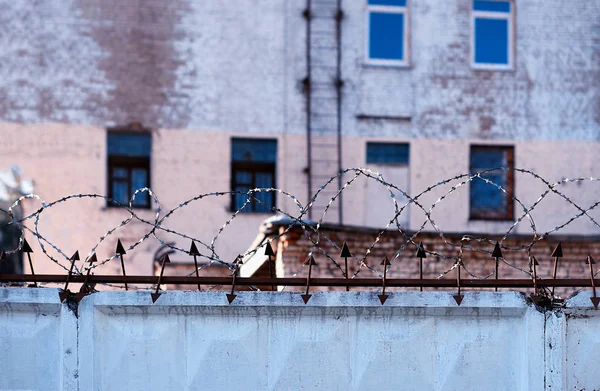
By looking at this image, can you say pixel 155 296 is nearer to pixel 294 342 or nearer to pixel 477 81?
pixel 294 342

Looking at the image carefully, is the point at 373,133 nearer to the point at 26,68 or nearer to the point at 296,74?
the point at 296,74

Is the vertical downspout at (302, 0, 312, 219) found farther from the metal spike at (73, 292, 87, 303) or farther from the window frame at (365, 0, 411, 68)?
the metal spike at (73, 292, 87, 303)

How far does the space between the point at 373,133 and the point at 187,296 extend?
11.9 meters

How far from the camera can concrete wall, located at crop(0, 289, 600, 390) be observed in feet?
23.4

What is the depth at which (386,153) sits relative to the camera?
1877cm

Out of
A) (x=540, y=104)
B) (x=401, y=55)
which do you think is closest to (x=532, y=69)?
(x=540, y=104)

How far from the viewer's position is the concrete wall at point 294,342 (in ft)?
23.4

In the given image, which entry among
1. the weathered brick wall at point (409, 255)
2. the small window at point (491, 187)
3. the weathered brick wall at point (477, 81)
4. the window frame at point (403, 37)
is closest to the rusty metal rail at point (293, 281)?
the weathered brick wall at point (409, 255)

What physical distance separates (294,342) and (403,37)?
1260 cm

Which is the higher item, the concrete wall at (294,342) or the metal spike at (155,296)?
the metal spike at (155,296)

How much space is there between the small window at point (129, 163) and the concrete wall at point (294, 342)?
435 inches

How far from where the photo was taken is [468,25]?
62.4ft

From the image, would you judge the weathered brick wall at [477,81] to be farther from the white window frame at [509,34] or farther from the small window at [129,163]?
the small window at [129,163]

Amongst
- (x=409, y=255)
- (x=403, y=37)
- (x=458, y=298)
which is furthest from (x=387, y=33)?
(x=458, y=298)
